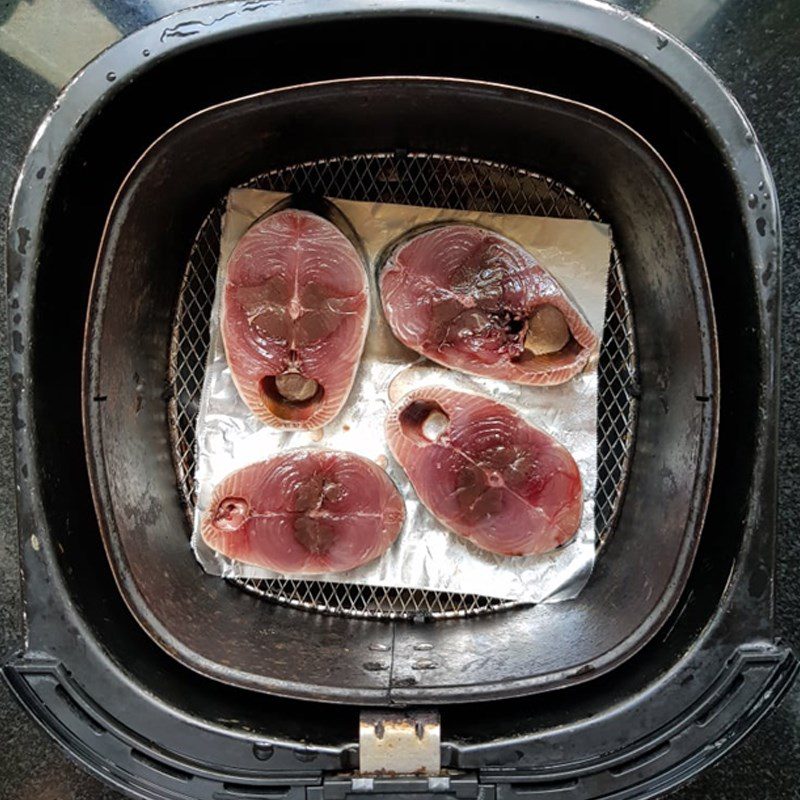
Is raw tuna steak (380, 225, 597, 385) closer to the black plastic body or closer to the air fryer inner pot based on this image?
the air fryer inner pot

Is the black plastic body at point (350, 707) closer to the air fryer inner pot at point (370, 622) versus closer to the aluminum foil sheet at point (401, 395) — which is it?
the air fryer inner pot at point (370, 622)

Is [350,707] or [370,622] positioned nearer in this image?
[350,707]

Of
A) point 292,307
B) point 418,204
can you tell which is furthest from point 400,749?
point 418,204

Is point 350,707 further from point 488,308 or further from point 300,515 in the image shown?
point 488,308

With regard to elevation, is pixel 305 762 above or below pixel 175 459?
below

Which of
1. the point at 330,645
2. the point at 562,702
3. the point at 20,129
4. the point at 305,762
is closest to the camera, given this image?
the point at 305,762

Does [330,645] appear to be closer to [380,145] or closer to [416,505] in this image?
[416,505]

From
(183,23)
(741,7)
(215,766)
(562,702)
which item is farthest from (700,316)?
(215,766)
